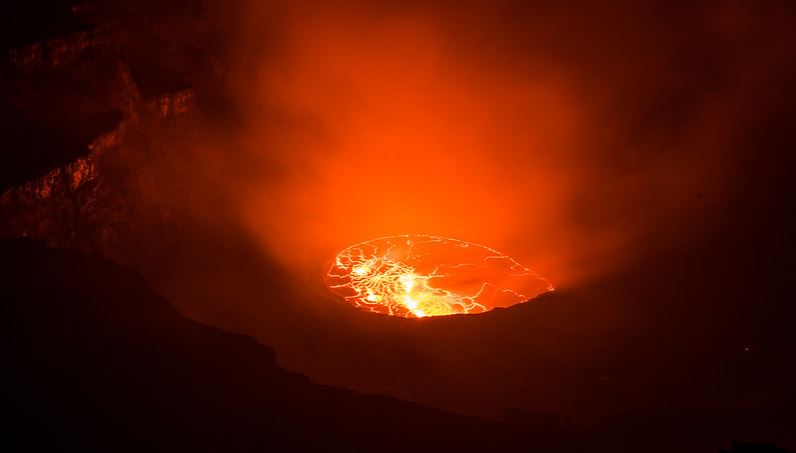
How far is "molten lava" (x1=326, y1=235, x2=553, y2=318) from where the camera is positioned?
1143 centimetres

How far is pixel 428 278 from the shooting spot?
41.0ft

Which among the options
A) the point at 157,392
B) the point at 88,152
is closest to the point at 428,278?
the point at 88,152

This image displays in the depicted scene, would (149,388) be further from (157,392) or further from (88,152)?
(88,152)

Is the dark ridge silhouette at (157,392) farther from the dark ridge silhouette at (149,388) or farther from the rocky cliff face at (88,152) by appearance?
the rocky cliff face at (88,152)

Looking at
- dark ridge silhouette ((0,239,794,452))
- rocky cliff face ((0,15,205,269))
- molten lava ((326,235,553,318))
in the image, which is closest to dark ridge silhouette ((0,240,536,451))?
dark ridge silhouette ((0,239,794,452))

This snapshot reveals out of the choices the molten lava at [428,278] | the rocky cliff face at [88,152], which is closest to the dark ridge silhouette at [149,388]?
the rocky cliff face at [88,152]

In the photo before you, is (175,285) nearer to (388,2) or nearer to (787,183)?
(388,2)

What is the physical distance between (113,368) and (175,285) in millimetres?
5289

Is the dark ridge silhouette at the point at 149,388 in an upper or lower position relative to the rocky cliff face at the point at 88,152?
lower

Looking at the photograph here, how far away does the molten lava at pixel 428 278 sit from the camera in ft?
37.5

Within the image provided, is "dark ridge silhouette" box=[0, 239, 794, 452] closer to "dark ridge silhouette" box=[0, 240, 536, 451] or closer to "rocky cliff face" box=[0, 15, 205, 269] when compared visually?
"dark ridge silhouette" box=[0, 240, 536, 451]

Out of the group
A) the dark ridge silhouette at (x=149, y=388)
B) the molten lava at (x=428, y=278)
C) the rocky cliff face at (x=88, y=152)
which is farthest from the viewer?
the molten lava at (x=428, y=278)

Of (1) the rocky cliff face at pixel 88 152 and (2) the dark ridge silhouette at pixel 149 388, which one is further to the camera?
(1) the rocky cliff face at pixel 88 152

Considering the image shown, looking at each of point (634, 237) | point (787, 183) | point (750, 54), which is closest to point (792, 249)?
point (787, 183)
